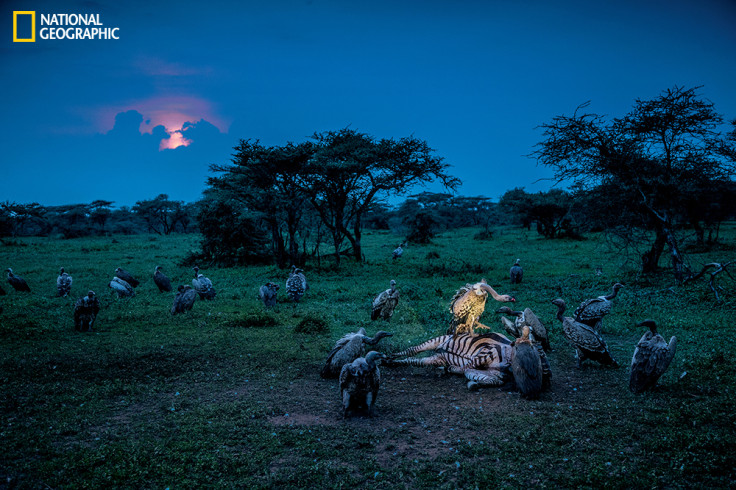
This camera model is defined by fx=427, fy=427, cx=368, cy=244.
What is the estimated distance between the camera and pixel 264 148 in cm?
2269

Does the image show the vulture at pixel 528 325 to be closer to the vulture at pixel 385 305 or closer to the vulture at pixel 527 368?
the vulture at pixel 527 368

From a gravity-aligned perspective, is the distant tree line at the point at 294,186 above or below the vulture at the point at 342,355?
above

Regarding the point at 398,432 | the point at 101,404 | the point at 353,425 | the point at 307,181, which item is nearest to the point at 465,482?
the point at 398,432

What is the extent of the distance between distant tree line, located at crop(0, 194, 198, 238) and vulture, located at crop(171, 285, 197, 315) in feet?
129

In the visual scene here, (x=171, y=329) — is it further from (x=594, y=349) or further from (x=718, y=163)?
(x=718, y=163)

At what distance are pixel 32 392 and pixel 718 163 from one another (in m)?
21.1

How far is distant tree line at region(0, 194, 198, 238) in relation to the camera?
171ft

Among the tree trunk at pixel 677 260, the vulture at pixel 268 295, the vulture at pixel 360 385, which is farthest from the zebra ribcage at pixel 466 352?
the tree trunk at pixel 677 260

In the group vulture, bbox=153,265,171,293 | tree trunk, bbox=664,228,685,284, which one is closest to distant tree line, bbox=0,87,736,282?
tree trunk, bbox=664,228,685,284

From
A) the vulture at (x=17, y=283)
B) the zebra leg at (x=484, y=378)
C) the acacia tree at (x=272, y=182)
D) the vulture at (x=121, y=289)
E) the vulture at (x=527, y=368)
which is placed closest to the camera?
the vulture at (x=527, y=368)

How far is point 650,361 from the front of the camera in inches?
255

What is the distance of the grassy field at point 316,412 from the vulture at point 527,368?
25 cm

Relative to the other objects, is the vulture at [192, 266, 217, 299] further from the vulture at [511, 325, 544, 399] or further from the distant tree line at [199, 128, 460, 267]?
the vulture at [511, 325, 544, 399]

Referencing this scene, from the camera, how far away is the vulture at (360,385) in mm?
6270
